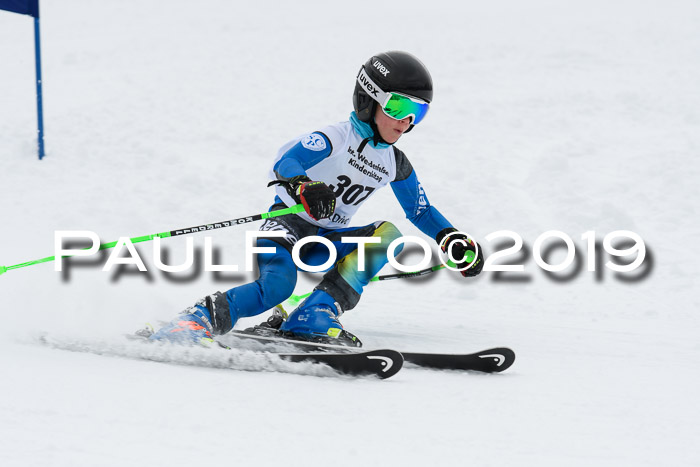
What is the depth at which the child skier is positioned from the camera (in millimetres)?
3592

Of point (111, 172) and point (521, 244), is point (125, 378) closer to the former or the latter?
point (521, 244)

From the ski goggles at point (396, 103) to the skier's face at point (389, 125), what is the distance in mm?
55

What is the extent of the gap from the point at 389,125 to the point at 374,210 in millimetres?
3915

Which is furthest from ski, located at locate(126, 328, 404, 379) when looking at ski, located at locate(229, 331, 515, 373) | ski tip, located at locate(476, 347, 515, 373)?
ski tip, located at locate(476, 347, 515, 373)

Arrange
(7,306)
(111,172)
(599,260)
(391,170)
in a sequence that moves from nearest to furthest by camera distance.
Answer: (7,306) → (391,170) → (599,260) → (111,172)

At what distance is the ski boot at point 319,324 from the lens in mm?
3650

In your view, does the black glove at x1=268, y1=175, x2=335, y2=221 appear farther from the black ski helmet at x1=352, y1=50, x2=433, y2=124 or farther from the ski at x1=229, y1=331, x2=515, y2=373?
the black ski helmet at x1=352, y1=50, x2=433, y2=124

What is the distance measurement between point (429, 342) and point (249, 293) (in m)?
1.37

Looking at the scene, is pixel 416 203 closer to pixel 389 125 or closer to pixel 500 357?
pixel 389 125

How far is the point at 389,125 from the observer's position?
4.04 meters

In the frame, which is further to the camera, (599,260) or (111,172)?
(111,172)

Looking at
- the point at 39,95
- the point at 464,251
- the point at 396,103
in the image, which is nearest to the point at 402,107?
the point at 396,103

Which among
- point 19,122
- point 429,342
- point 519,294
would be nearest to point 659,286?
point 519,294

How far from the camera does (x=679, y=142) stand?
30.3 ft
